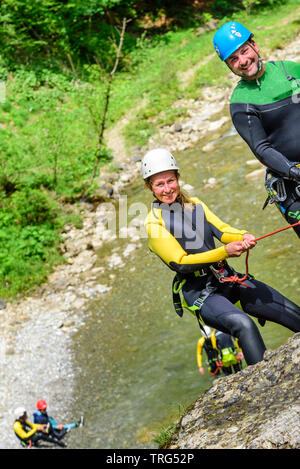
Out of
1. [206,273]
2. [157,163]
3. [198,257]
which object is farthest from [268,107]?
[206,273]

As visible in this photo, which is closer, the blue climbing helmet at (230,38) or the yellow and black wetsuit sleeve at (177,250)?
the blue climbing helmet at (230,38)

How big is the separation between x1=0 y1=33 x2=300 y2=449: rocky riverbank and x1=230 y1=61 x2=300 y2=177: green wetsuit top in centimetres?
590

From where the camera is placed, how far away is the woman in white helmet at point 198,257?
3.92 metres

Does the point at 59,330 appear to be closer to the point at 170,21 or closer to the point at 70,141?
the point at 70,141

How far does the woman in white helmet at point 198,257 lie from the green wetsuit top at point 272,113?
675 mm

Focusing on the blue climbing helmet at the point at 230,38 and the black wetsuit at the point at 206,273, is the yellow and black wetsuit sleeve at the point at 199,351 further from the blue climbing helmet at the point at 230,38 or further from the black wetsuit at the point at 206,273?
the blue climbing helmet at the point at 230,38

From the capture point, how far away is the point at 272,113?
3795 millimetres

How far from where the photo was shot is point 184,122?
17703mm

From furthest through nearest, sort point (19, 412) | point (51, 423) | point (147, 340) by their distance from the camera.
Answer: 1. point (147, 340)
2. point (19, 412)
3. point (51, 423)

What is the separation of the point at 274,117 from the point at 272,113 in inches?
1.5

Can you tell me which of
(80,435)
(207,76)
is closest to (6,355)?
(80,435)

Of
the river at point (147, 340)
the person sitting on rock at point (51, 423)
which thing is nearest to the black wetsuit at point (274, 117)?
the river at point (147, 340)

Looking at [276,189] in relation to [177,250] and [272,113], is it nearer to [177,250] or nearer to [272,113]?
[272,113]

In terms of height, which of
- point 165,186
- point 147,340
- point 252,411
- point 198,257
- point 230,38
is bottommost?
point 252,411
